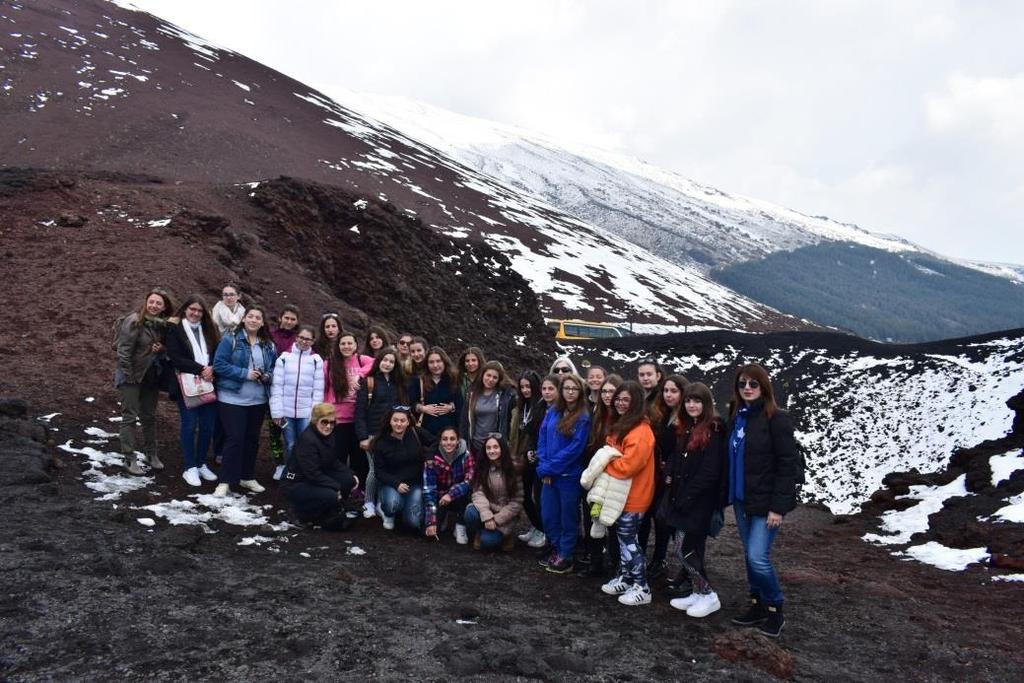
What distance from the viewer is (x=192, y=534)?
660 cm

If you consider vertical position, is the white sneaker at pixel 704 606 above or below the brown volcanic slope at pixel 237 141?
below

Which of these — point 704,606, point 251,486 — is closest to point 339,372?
point 251,486

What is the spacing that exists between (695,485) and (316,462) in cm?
392

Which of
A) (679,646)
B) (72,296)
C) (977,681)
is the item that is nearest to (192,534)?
(679,646)

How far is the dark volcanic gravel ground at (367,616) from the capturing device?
15.2 ft

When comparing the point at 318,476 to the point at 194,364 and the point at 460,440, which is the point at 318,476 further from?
the point at 194,364

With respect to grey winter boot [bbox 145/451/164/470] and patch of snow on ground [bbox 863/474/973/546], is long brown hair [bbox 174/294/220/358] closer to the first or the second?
grey winter boot [bbox 145/451/164/470]

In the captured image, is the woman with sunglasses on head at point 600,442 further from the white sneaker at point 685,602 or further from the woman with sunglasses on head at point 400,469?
the woman with sunglasses on head at point 400,469

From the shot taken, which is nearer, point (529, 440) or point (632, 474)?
point (632, 474)

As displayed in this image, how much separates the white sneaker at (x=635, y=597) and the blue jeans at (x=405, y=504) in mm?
2440

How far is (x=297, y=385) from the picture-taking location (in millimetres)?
8070

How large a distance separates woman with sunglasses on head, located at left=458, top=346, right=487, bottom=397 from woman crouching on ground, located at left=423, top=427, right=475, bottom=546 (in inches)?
30.0

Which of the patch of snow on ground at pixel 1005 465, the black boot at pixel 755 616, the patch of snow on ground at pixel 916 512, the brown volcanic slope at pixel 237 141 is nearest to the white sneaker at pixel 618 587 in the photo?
the black boot at pixel 755 616

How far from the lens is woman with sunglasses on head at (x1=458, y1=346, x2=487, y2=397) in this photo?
8.27 meters
